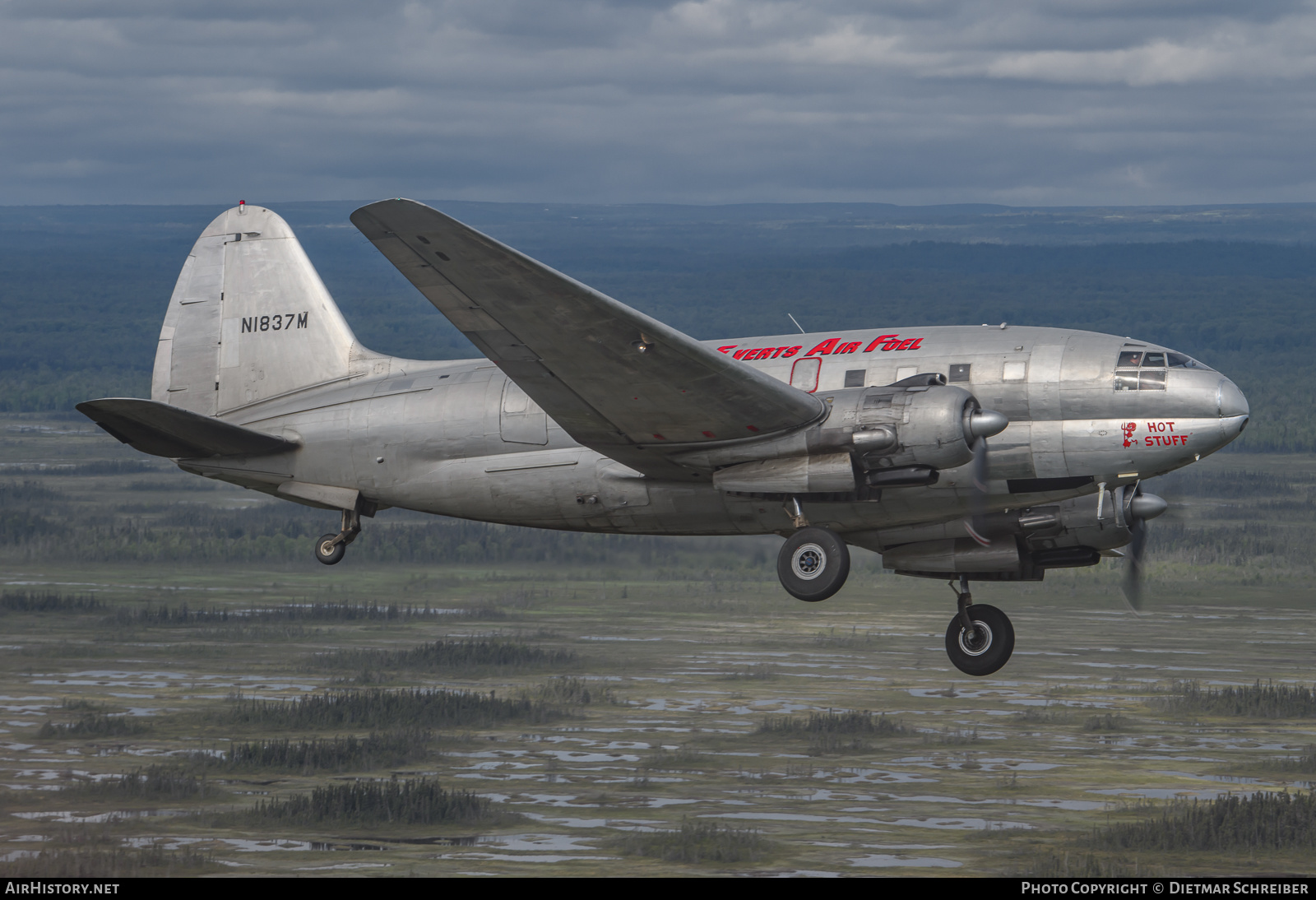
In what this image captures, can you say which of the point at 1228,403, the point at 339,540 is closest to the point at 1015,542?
the point at 1228,403

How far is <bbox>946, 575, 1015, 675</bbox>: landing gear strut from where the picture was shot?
1479 inches

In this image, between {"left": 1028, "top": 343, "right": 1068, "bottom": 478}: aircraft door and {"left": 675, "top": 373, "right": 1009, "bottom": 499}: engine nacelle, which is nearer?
{"left": 675, "top": 373, "right": 1009, "bottom": 499}: engine nacelle

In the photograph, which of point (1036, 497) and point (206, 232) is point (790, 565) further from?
point (206, 232)

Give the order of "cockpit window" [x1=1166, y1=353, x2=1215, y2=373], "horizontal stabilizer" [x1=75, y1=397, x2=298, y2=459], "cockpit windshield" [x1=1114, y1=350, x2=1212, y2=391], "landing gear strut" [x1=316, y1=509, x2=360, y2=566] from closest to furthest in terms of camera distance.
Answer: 1. "cockpit windshield" [x1=1114, y1=350, x2=1212, y2=391]
2. "cockpit window" [x1=1166, y1=353, x2=1215, y2=373]
3. "horizontal stabilizer" [x1=75, y1=397, x2=298, y2=459]
4. "landing gear strut" [x1=316, y1=509, x2=360, y2=566]

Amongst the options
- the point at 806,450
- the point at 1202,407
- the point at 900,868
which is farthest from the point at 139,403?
the point at 900,868

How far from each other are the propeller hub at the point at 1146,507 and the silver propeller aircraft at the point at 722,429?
6 cm

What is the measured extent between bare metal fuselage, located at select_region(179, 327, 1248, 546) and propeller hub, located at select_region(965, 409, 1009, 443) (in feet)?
4.78

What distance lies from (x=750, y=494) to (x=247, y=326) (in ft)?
51.0

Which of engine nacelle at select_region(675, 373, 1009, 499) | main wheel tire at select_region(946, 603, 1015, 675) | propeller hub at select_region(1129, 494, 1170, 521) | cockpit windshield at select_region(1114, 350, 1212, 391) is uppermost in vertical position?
cockpit windshield at select_region(1114, 350, 1212, 391)

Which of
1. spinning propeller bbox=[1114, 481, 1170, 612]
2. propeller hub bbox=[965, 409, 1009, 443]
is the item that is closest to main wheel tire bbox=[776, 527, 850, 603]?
propeller hub bbox=[965, 409, 1009, 443]

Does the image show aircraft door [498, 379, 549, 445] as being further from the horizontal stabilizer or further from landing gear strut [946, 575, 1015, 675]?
landing gear strut [946, 575, 1015, 675]

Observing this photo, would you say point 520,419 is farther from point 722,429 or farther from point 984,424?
point 984,424

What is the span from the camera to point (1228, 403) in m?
31.6

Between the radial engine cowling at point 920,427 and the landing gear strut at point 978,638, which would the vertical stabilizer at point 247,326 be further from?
the landing gear strut at point 978,638
